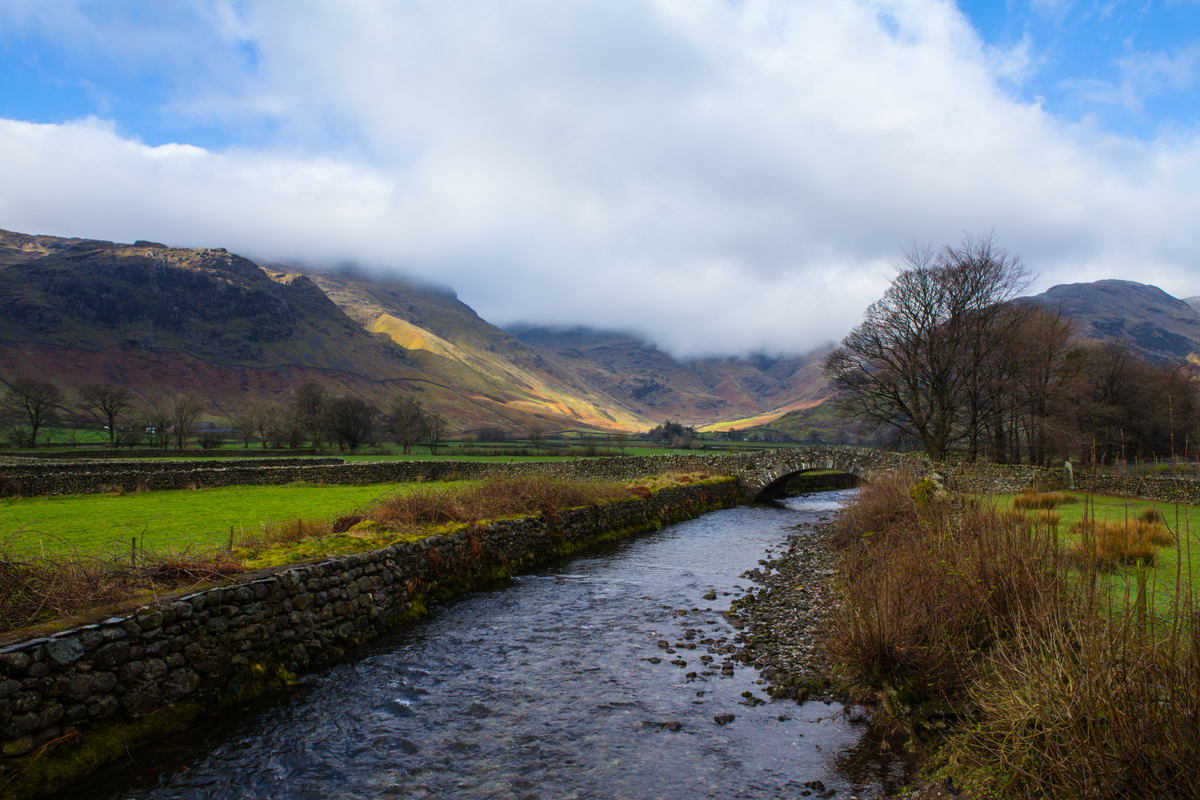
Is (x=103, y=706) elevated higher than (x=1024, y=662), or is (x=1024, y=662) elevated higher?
(x=1024, y=662)

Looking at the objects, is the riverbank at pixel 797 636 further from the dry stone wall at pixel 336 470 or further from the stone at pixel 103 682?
the dry stone wall at pixel 336 470

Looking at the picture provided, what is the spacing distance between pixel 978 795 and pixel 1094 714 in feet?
5.51

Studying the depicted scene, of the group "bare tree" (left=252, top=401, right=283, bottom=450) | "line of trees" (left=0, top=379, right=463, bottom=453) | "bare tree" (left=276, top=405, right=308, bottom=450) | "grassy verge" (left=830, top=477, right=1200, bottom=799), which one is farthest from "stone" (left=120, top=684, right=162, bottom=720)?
"bare tree" (left=252, top=401, right=283, bottom=450)

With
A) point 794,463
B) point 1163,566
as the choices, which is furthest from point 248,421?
point 1163,566

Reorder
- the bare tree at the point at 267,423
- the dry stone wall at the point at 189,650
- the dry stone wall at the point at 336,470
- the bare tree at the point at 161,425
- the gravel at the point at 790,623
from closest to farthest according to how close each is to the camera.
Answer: the dry stone wall at the point at 189,650
the gravel at the point at 790,623
the dry stone wall at the point at 336,470
the bare tree at the point at 161,425
the bare tree at the point at 267,423

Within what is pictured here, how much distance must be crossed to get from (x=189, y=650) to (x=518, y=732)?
4798 mm

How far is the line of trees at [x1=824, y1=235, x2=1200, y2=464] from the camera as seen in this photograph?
3419 centimetres

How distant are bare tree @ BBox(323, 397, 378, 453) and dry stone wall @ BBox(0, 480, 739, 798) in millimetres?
64087

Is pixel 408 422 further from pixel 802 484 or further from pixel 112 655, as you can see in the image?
pixel 112 655

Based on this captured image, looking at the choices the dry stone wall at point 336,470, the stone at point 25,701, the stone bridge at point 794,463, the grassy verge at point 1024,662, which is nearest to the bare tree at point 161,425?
the dry stone wall at point 336,470

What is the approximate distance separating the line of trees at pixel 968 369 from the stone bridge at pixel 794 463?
3.65 meters

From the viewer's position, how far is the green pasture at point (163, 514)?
49.7 ft

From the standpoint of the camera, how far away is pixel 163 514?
19.8m

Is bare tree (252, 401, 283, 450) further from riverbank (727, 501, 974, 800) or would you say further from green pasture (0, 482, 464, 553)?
riverbank (727, 501, 974, 800)
